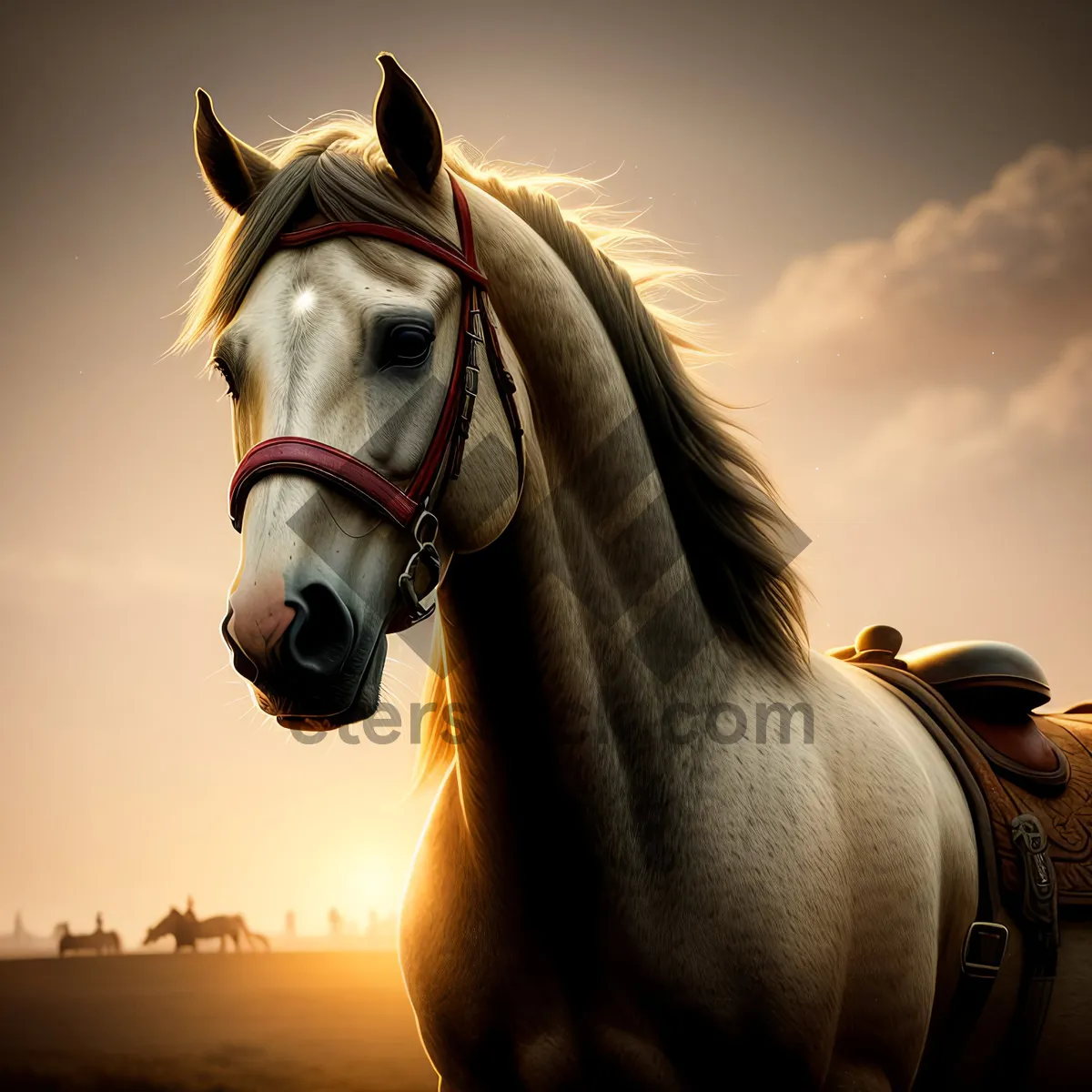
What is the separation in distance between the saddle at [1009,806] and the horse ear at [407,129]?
225 cm

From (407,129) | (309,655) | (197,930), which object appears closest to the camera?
(309,655)

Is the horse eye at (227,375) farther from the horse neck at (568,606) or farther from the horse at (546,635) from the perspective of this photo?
the horse neck at (568,606)

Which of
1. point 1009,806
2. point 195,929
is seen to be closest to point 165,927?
point 195,929

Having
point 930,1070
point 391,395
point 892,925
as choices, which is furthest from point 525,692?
point 930,1070

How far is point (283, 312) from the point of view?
1.91 m

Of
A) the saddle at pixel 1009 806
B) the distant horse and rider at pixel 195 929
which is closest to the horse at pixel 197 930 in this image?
the distant horse and rider at pixel 195 929

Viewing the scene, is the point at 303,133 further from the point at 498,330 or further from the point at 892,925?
the point at 892,925

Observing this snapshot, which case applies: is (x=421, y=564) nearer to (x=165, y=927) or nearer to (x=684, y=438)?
(x=684, y=438)

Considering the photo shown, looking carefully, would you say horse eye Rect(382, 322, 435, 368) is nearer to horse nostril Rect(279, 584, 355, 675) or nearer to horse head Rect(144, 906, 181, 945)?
horse nostril Rect(279, 584, 355, 675)

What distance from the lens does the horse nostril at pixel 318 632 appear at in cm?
167

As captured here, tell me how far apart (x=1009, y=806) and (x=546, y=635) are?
1774 mm

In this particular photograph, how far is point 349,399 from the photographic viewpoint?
186cm

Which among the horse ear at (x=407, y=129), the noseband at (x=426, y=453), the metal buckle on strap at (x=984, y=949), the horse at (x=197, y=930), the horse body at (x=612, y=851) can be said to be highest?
the horse ear at (x=407, y=129)

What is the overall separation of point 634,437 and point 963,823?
1.54m
